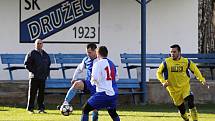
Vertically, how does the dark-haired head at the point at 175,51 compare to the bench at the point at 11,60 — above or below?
above

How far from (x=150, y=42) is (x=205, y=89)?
2579 millimetres

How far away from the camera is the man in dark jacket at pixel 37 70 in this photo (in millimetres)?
17812

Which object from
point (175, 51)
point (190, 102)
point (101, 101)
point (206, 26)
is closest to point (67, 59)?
point (175, 51)

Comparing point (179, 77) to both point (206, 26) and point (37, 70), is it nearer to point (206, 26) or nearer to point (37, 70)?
point (37, 70)

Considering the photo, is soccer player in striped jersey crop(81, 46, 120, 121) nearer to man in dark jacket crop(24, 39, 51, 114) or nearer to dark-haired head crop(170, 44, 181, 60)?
dark-haired head crop(170, 44, 181, 60)

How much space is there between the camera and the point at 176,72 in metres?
15.3

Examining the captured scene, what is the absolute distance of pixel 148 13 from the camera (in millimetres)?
22719

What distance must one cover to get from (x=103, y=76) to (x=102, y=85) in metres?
0.17

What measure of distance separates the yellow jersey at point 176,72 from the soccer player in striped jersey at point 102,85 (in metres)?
2.46

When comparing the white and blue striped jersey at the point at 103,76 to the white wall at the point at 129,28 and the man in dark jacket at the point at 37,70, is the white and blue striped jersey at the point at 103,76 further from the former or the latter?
the white wall at the point at 129,28

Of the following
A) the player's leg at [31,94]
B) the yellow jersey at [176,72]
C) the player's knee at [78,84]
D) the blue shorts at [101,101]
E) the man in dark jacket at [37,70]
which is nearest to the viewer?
the blue shorts at [101,101]

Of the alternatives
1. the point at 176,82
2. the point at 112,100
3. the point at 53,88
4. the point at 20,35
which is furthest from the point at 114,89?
the point at 20,35

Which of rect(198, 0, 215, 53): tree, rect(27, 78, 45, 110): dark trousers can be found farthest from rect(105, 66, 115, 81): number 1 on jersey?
rect(198, 0, 215, 53): tree

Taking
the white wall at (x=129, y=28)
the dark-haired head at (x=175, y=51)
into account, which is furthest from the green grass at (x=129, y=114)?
the white wall at (x=129, y=28)
